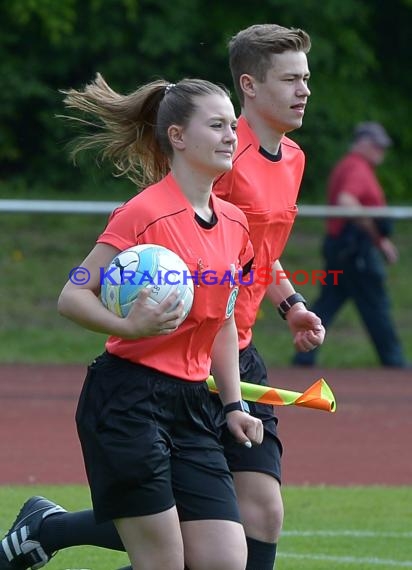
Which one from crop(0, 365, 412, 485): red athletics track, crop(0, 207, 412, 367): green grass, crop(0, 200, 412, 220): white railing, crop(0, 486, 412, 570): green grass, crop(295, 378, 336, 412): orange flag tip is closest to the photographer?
crop(295, 378, 336, 412): orange flag tip

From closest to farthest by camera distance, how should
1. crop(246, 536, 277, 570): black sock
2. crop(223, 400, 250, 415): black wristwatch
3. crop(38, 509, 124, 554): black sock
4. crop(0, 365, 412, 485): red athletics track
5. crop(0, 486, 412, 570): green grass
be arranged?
crop(223, 400, 250, 415): black wristwatch → crop(246, 536, 277, 570): black sock → crop(38, 509, 124, 554): black sock → crop(0, 486, 412, 570): green grass → crop(0, 365, 412, 485): red athletics track

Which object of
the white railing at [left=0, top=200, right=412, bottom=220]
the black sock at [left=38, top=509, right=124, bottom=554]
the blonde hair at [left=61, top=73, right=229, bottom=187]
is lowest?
the white railing at [left=0, top=200, right=412, bottom=220]

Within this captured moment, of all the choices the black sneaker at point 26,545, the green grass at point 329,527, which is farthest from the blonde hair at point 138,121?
the green grass at point 329,527

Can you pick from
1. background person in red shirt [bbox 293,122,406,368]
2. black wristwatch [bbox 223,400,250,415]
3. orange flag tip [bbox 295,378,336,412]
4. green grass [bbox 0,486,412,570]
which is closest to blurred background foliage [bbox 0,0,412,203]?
background person in red shirt [bbox 293,122,406,368]

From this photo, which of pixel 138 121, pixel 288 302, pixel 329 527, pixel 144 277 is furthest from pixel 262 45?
pixel 329 527

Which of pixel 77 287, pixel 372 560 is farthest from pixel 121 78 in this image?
pixel 77 287

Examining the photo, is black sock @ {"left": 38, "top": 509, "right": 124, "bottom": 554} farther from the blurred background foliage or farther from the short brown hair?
the blurred background foliage

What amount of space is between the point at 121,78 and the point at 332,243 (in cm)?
618

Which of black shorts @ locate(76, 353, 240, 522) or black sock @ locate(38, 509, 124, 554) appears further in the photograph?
black sock @ locate(38, 509, 124, 554)

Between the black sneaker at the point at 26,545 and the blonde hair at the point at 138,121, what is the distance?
4.98 feet

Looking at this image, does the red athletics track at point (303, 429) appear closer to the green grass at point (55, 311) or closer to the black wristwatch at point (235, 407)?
the green grass at point (55, 311)

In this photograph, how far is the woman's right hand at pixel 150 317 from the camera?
404 centimetres

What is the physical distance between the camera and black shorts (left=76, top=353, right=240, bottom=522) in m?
4.13

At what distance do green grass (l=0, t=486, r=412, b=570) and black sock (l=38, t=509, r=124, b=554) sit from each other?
0.63 metres
